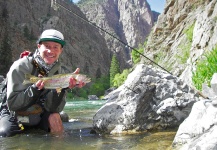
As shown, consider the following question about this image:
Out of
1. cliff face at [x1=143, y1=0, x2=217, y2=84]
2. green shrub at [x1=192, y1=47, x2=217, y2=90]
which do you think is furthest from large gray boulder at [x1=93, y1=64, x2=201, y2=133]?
cliff face at [x1=143, y1=0, x2=217, y2=84]

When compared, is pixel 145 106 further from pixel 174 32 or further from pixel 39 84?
pixel 174 32

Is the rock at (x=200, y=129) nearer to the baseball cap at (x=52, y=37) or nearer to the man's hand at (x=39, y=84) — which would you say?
the man's hand at (x=39, y=84)

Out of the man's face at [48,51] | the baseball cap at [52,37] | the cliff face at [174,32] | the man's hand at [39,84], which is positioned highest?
the cliff face at [174,32]

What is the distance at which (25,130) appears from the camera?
6590 mm

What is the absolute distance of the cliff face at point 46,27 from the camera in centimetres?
10850

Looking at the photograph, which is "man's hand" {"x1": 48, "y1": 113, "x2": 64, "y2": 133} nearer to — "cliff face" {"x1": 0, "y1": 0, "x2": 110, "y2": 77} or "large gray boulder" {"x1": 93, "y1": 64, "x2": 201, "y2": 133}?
"large gray boulder" {"x1": 93, "y1": 64, "x2": 201, "y2": 133}

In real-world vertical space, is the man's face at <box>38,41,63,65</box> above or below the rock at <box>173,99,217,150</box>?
above

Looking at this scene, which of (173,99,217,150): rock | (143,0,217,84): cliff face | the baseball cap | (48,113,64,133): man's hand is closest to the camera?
(173,99,217,150): rock

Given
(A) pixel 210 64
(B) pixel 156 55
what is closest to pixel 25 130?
(A) pixel 210 64

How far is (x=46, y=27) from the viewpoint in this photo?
128m

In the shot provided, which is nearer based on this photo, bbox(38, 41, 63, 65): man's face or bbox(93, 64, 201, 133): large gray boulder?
bbox(38, 41, 63, 65): man's face

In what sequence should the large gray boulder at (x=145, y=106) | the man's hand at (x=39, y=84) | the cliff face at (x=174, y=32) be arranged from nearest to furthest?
the man's hand at (x=39, y=84) < the large gray boulder at (x=145, y=106) < the cliff face at (x=174, y=32)

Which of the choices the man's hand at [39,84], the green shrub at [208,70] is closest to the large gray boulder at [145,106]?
the green shrub at [208,70]

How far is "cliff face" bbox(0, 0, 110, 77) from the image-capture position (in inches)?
4272
